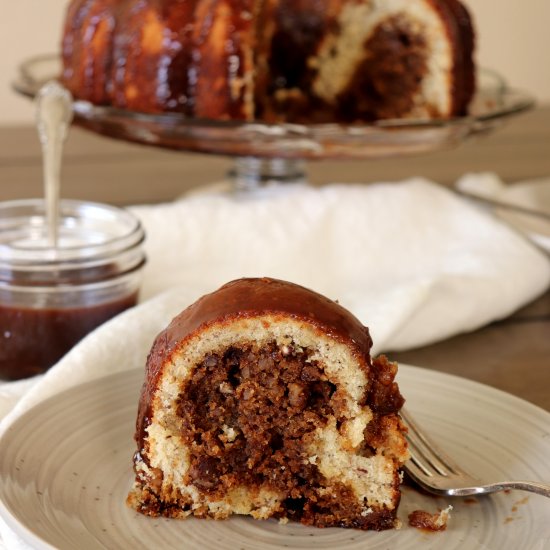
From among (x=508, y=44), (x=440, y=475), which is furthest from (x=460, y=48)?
(x=508, y=44)

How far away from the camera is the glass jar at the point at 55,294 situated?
1.23 metres

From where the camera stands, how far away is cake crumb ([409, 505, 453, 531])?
90 cm

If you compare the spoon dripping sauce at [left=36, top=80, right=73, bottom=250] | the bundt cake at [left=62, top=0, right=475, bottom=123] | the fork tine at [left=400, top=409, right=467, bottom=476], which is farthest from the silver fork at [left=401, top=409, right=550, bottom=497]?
the bundt cake at [left=62, top=0, right=475, bottom=123]

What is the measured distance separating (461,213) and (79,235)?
0.63m

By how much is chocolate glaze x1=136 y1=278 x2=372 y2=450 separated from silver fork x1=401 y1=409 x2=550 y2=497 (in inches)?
4.8

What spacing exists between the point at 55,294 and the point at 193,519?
42cm

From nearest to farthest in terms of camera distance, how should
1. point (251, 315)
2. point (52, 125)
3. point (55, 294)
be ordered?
point (251, 315)
point (55, 294)
point (52, 125)

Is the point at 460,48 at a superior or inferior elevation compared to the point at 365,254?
superior

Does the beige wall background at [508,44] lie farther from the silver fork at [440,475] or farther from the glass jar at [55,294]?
the silver fork at [440,475]

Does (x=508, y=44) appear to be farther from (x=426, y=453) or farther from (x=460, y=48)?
(x=426, y=453)

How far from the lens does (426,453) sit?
0.99 meters

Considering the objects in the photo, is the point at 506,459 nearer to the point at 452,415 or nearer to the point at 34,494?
the point at 452,415

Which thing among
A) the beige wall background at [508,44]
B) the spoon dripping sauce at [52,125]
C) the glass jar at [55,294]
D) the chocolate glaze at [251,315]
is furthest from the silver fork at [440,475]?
Answer: the beige wall background at [508,44]

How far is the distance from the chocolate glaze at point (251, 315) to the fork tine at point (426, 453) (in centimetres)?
12
